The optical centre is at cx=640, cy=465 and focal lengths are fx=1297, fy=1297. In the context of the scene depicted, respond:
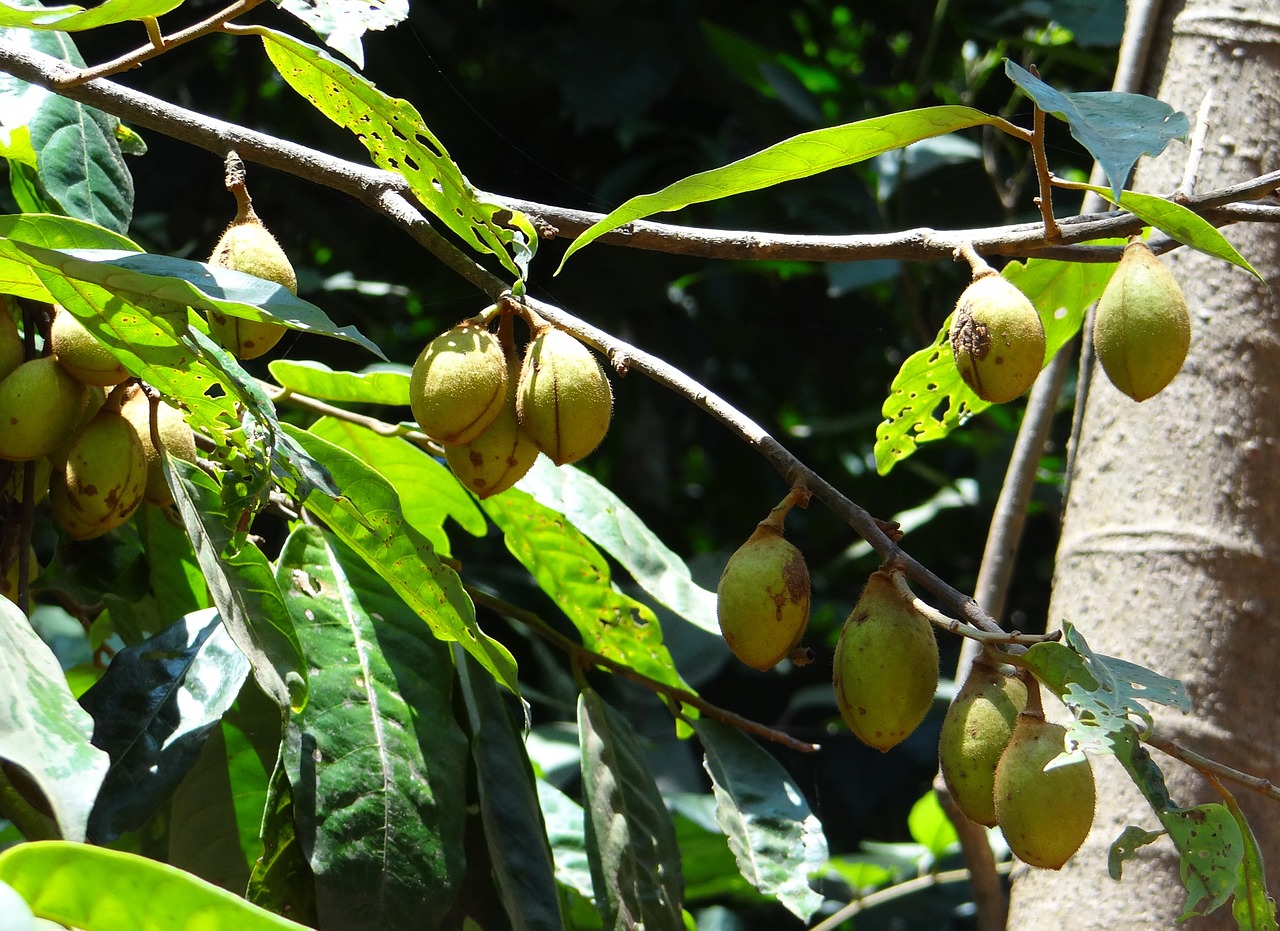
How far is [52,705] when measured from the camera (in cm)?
59

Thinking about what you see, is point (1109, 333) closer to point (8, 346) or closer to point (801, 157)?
→ point (801, 157)

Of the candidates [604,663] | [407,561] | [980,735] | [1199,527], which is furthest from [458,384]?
[1199,527]

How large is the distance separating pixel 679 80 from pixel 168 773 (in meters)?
2.27

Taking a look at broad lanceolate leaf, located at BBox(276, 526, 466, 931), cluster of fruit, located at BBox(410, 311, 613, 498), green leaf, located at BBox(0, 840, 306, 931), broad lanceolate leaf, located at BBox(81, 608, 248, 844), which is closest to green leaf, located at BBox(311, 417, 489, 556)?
broad lanceolate leaf, located at BBox(276, 526, 466, 931)

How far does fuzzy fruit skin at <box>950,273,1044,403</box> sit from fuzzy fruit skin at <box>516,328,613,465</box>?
22cm

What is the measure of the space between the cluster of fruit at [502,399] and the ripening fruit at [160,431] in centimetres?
21

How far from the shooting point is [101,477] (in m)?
0.85

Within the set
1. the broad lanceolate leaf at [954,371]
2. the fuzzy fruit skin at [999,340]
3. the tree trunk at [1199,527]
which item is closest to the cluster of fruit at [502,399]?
the fuzzy fruit skin at [999,340]

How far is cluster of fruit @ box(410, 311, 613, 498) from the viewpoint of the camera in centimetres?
77

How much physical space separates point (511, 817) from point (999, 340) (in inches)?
20.3

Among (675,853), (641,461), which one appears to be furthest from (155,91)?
(675,853)

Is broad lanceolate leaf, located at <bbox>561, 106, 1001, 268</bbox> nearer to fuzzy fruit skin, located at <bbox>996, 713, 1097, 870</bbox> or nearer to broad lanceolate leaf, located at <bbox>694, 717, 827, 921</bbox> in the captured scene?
fuzzy fruit skin, located at <bbox>996, 713, 1097, 870</bbox>

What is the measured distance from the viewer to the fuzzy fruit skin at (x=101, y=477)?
0.85 meters

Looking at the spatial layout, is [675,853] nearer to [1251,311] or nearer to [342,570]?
[342,570]
